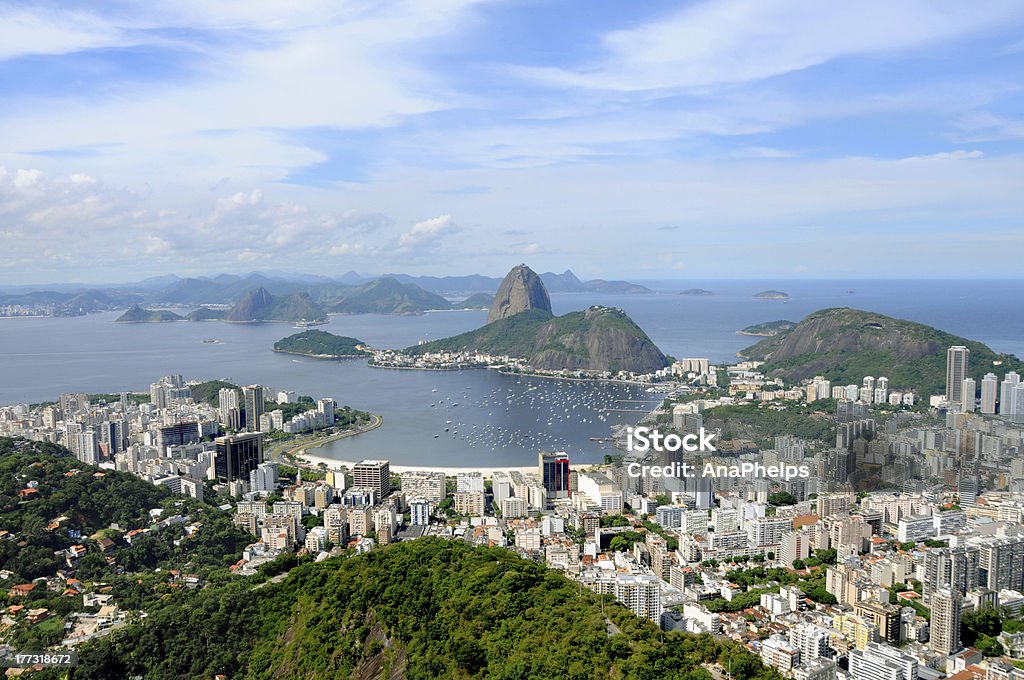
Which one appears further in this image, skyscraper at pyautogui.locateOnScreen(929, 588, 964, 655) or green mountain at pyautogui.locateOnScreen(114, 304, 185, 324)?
green mountain at pyautogui.locateOnScreen(114, 304, 185, 324)

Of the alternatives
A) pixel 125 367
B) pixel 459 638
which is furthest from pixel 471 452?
pixel 125 367

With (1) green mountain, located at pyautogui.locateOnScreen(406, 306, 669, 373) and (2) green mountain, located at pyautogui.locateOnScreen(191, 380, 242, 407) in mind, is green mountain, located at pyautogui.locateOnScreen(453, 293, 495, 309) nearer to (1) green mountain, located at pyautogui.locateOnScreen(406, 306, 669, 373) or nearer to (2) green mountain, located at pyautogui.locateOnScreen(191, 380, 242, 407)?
(1) green mountain, located at pyautogui.locateOnScreen(406, 306, 669, 373)

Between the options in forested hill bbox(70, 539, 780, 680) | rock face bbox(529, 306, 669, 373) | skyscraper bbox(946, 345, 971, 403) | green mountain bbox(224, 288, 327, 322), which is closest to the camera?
forested hill bbox(70, 539, 780, 680)

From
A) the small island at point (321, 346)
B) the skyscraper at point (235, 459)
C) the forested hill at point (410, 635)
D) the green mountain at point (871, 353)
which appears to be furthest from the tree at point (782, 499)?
the small island at point (321, 346)

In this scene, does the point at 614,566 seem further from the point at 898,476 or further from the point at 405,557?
the point at 898,476

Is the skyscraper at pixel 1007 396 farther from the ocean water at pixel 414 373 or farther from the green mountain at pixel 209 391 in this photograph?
the green mountain at pixel 209 391

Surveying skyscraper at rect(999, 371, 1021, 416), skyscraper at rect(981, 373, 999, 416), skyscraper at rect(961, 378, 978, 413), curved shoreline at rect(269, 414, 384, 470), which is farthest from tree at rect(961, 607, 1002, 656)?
curved shoreline at rect(269, 414, 384, 470)

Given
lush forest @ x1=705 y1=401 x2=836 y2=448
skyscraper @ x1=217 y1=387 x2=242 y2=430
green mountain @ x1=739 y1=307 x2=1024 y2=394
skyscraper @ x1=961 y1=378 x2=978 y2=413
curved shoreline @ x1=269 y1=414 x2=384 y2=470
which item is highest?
Result: green mountain @ x1=739 y1=307 x2=1024 y2=394
